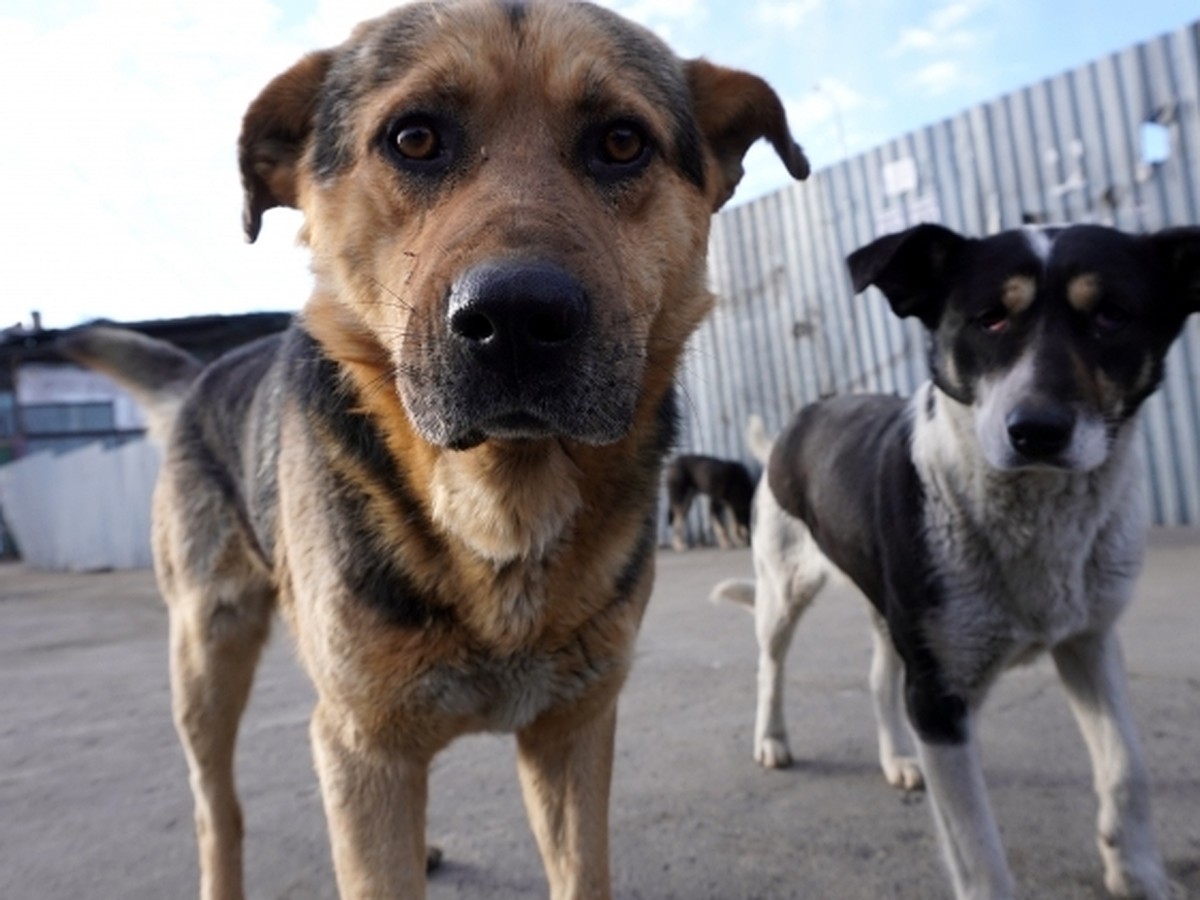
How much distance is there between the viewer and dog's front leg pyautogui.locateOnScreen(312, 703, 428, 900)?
1.78 m

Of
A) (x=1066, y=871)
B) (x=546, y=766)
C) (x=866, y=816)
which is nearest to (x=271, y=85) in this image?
(x=546, y=766)

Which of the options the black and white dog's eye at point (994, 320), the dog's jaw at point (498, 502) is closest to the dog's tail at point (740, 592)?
the black and white dog's eye at point (994, 320)

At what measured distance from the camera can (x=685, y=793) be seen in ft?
9.86

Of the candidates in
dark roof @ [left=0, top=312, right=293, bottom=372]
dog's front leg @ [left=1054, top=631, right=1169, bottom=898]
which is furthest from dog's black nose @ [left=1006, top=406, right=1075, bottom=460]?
dark roof @ [left=0, top=312, right=293, bottom=372]

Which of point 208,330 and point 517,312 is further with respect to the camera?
point 208,330

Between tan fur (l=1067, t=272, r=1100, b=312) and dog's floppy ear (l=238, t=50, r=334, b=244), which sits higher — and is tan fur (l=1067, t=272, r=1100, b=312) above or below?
below

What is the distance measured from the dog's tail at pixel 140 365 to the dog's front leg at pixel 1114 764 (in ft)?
9.89

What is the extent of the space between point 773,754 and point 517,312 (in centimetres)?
233

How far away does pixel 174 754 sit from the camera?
12.2 feet

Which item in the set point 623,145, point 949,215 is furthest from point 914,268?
point 949,215

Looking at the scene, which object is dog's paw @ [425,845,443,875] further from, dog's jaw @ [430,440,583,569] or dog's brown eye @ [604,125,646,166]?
dog's brown eye @ [604,125,646,166]

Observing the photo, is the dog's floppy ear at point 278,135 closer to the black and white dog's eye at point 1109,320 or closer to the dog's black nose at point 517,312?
→ the dog's black nose at point 517,312

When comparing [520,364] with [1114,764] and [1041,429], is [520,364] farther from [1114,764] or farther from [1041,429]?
[1114,764]

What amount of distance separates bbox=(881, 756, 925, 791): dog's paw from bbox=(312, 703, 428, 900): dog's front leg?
175 centimetres
